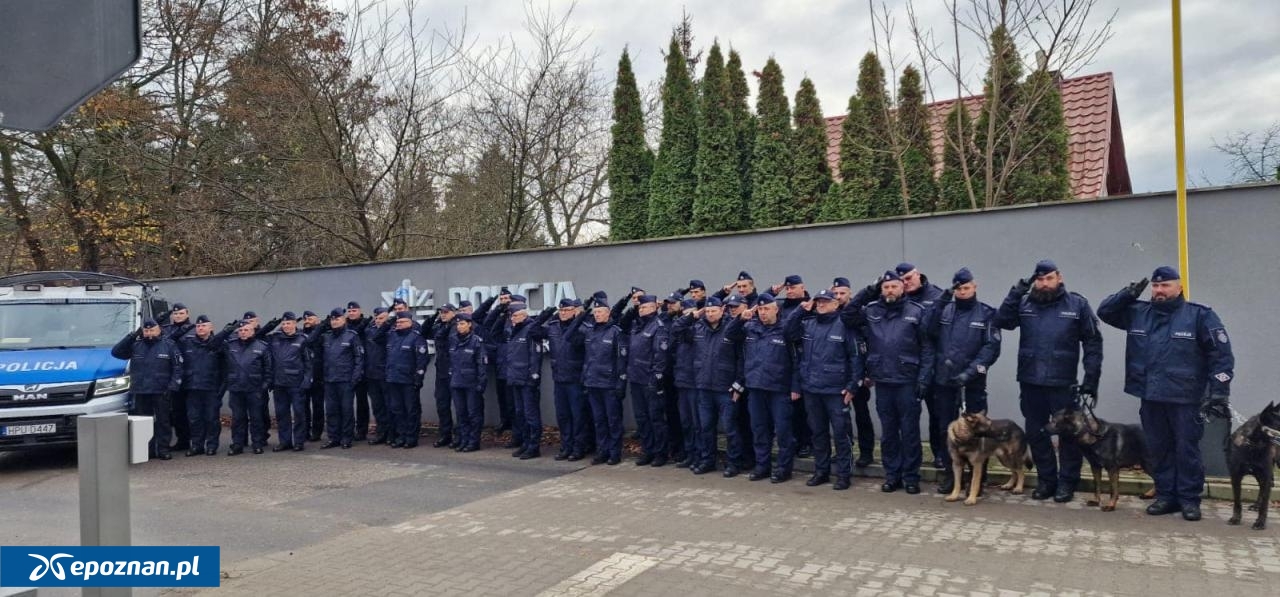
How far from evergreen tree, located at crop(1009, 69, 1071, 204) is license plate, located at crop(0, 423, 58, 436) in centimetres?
1241

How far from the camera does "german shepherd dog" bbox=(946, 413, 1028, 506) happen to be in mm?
7141

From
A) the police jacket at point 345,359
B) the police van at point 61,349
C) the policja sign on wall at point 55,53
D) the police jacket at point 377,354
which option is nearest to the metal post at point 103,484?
the policja sign on wall at point 55,53

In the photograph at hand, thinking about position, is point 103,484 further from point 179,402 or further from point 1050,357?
point 179,402

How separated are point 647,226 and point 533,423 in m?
5.61

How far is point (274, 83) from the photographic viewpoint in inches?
615

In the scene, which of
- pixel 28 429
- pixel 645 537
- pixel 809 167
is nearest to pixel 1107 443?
pixel 645 537

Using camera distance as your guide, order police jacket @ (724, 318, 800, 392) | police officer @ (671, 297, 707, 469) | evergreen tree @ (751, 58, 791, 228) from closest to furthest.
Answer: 1. police jacket @ (724, 318, 800, 392)
2. police officer @ (671, 297, 707, 469)
3. evergreen tree @ (751, 58, 791, 228)

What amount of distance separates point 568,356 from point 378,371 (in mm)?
3227

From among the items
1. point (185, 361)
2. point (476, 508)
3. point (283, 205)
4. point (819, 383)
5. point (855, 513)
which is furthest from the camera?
point (283, 205)

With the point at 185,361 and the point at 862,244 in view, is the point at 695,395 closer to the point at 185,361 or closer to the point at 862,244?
the point at 862,244

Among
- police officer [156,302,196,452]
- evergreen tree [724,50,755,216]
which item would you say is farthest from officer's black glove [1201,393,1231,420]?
police officer [156,302,196,452]

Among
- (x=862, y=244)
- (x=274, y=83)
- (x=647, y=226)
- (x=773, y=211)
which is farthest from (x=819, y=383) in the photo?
(x=274, y=83)

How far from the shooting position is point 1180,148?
7.80 meters

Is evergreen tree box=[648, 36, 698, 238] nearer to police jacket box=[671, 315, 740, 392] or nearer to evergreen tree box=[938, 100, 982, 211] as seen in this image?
evergreen tree box=[938, 100, 982, 211]
